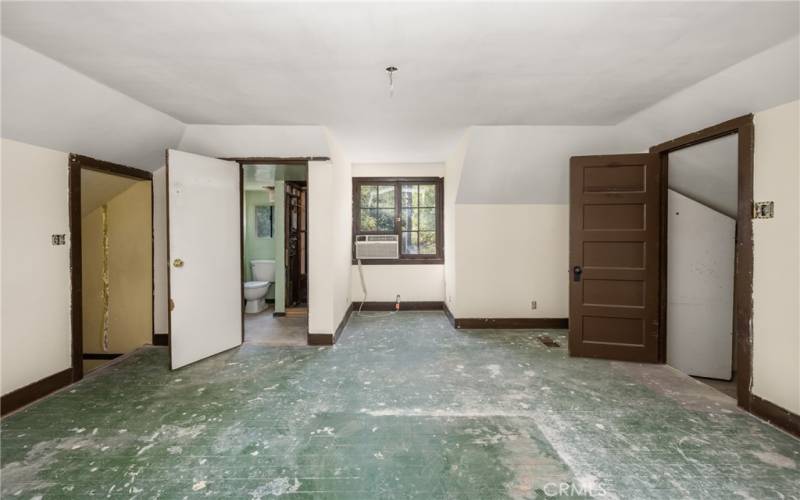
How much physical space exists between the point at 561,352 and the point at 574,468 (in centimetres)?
191

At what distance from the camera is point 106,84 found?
98.4 inches

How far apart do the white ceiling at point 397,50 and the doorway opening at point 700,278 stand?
1.16 meters

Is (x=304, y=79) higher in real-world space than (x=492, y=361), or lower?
higher

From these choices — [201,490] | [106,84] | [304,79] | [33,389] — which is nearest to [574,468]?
[201,490]

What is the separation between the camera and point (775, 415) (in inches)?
84.9

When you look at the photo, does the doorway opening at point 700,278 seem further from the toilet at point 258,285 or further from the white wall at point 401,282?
the toilet at point 258,285

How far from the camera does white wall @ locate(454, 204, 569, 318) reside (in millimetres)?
4410

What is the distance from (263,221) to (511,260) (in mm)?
4568

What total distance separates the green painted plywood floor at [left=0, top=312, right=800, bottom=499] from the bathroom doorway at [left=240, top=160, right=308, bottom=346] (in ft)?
4.52

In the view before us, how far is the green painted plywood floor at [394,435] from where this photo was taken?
1.66m

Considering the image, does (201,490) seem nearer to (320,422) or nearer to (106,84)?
(320,422)

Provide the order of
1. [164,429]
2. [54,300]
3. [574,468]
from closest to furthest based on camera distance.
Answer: [574,468] < [164,429] < [54,300]

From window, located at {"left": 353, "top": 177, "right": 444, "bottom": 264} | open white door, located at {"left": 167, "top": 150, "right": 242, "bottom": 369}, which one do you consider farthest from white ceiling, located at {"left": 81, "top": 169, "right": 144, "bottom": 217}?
window, located at {"left": 353, "top": 177, "right": 444, "bottom": 264}

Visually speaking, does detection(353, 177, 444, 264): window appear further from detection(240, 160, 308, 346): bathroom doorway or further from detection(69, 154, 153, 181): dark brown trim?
detection(69, 154, 153, 181): dark brown trim
